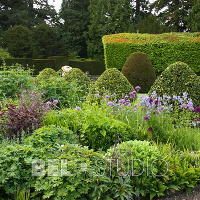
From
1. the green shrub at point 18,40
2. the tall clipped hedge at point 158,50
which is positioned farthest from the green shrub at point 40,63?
the tall clipped hedge at point 158,50

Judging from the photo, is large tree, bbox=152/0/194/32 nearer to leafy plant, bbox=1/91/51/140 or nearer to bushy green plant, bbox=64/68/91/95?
bushy green plant, bbox=64/68/91/95

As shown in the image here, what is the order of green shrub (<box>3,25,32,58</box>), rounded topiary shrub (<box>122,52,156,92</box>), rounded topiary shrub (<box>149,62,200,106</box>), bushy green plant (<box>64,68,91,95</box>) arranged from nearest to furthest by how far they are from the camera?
rounded topiary shrub (<box>149,62,200,106</box>) → bushy green plant (<box>64,68,91,95</box>) → rounded topiary shrub (<box>122,52,156,92</box>) → green shrub (<box>3,25,32,58</box>)

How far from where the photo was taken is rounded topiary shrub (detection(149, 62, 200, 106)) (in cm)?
665

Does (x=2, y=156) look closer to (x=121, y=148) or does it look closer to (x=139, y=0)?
(x=121, y=148)

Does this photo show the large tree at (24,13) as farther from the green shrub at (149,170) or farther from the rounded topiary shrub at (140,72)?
the green shrub at (149,170)

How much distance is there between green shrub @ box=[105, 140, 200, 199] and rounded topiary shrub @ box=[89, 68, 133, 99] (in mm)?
4292

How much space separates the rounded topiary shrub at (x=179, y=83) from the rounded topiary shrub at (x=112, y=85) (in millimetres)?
1553

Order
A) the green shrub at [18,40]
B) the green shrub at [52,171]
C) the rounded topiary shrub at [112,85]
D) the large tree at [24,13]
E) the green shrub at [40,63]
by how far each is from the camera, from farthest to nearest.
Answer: the large tree at [24,13]
the green shrub at [18,40]
the green shrub at [40,63]
the rounded topiary shrub at [112,85]
the green shrub at [52,171]

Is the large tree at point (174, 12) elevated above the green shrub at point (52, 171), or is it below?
above

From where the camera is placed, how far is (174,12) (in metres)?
30.6

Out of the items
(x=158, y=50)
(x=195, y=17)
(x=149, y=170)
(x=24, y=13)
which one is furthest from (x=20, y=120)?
(x=24, y=13)

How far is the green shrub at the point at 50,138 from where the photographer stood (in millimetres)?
4039

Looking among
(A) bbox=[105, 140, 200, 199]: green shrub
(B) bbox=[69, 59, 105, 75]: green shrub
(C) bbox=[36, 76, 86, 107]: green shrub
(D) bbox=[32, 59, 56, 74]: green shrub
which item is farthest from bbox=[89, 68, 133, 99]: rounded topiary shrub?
(B) bbox=[69, 59, 105, 75]: green shrub

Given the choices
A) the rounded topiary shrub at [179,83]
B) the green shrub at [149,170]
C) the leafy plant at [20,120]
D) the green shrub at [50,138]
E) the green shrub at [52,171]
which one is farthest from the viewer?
the rounded topiary shrub at [179,83]
